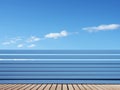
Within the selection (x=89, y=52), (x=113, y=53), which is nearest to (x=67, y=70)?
(x=89, y=52)

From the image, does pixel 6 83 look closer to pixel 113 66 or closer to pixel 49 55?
pixel 49 55

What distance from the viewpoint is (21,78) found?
7555 millimetres

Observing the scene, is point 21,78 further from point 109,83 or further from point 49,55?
point 109,83

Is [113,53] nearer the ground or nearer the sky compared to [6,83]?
nearer the sky

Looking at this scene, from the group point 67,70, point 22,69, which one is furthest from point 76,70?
point 22,69

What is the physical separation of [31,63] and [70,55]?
1.03m

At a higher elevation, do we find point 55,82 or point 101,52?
point 101,52

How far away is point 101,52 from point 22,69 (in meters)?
2.06

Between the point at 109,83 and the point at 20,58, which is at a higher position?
the point at 20,58

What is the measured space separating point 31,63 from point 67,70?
94cm

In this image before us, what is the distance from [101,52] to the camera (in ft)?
25.4

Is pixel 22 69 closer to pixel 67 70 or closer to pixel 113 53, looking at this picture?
pixel 67 70

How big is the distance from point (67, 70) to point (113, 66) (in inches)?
46.3

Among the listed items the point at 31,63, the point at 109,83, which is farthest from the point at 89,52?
the point at 31,63
